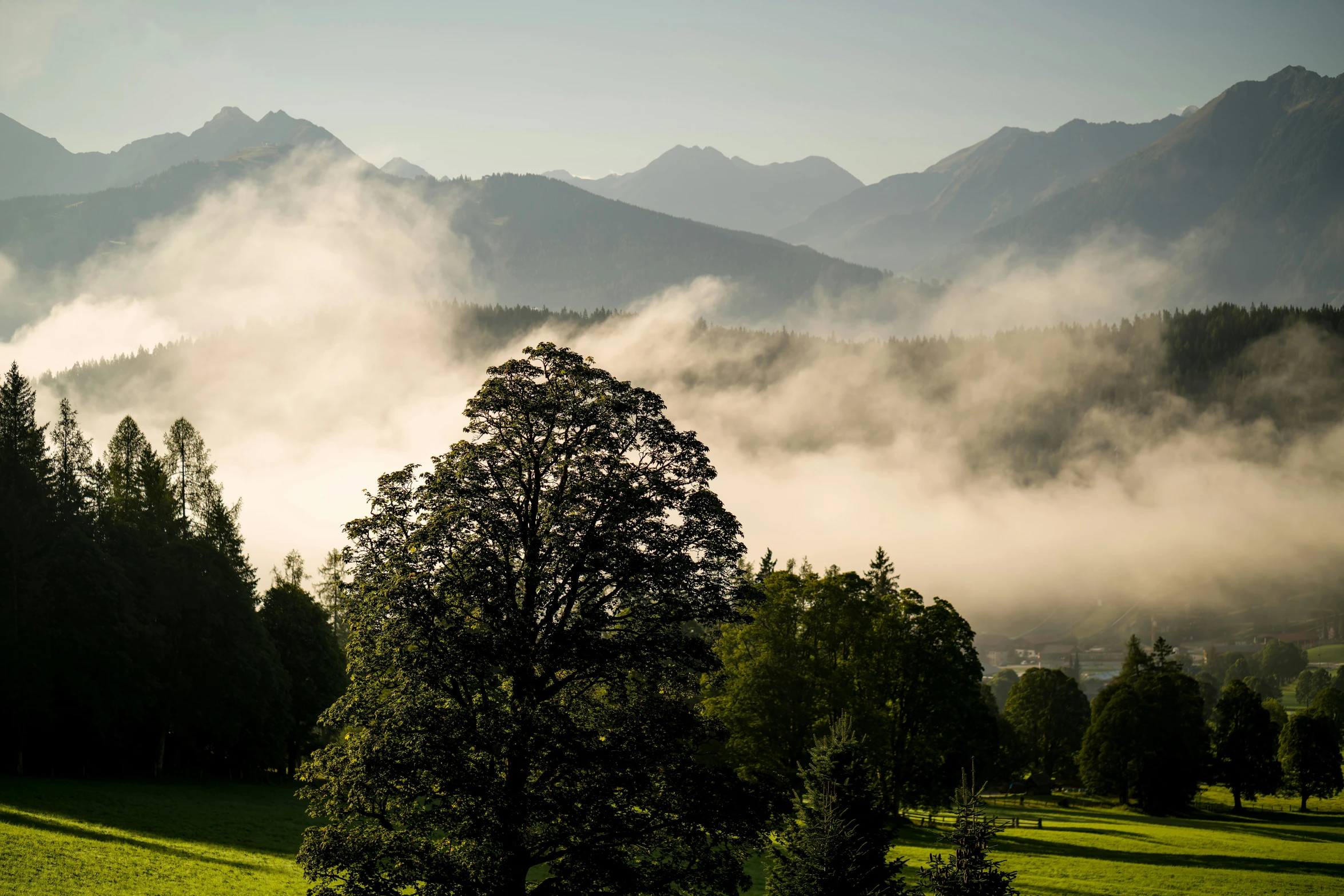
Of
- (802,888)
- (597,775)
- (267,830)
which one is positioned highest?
(597,775)

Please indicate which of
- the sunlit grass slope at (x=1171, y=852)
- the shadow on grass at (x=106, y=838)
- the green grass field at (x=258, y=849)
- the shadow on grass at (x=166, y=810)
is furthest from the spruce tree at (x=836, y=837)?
the shadow on grass at (x=166, y=810)

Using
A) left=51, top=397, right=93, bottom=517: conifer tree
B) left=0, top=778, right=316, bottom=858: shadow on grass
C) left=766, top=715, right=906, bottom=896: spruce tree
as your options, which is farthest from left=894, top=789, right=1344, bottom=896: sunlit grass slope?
left=51, top=397, right=93, bottom=517: conifer tree

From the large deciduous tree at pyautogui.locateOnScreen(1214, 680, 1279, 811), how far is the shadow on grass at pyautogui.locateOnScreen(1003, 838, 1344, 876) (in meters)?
36.8

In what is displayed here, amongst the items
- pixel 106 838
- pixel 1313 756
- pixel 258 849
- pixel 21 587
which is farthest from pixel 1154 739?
pixel 21 587

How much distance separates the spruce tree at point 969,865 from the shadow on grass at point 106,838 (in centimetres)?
3133

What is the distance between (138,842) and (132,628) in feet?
73.1

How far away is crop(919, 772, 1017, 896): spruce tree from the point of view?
20.1 m

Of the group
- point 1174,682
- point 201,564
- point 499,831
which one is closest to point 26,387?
point 201,564

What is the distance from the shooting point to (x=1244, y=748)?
85.6 metres

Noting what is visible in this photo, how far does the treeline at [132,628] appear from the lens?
181 ft

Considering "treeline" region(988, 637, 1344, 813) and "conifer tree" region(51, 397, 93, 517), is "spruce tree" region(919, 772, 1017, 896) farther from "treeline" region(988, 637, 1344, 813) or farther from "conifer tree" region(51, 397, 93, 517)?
"treeline" region(988, 637, 1344, 813)

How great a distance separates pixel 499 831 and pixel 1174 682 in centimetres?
7667

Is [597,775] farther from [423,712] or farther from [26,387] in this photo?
[26,387]

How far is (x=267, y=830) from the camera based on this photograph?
1945 inches
